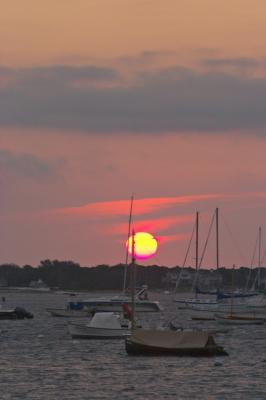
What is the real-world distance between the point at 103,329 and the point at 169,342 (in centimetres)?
2172

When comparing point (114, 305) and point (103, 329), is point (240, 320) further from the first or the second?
point (103, 329)

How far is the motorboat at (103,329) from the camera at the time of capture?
97188mm

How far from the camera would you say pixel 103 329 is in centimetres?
→ 9750

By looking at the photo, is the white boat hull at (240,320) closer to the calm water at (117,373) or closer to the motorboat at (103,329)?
the calm water at (117,373)

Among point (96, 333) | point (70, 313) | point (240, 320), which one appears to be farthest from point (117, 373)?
point (70, 313)

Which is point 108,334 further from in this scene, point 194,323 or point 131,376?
point 194,323

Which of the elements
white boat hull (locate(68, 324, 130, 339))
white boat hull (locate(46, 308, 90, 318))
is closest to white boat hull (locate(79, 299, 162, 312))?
white boat hull (locate(46, 308, 90, 318))

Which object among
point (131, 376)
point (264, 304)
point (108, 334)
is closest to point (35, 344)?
point (108, 334)

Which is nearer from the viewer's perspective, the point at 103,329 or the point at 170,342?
the point at 170,342

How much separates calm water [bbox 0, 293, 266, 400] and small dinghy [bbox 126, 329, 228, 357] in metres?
0.60

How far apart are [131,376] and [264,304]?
114353 mm

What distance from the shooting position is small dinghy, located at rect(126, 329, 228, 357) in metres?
76.5

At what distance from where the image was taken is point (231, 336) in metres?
115

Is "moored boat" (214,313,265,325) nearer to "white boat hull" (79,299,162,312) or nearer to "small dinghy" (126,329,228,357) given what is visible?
"white boat hull" (79,299,162,312)
